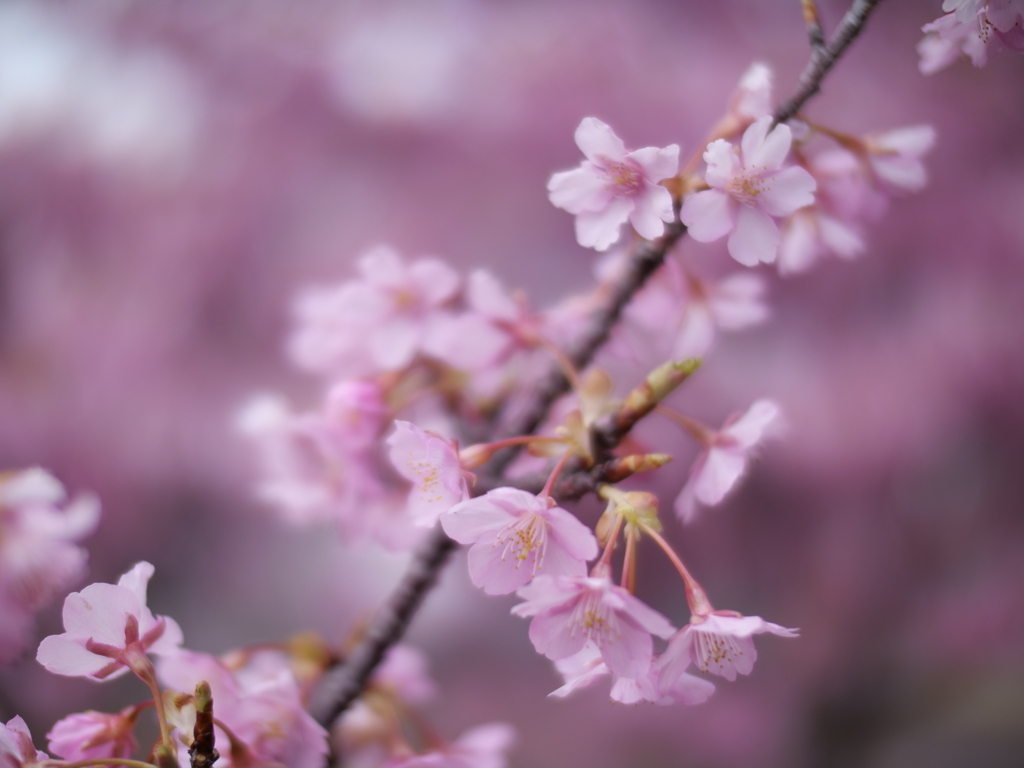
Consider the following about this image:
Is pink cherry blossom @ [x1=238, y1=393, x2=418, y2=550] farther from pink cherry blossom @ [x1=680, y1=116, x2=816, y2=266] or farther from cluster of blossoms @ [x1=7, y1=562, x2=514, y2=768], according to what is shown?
pink cherry blossom @ [x1=680, y1=116, x2=816, y2=266]

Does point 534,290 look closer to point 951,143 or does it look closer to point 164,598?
point 951,143

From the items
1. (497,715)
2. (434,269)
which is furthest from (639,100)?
(497,715)

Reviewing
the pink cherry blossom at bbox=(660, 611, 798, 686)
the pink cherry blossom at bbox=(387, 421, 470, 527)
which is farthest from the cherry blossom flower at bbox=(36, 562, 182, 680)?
the pink cherry blossom at bbox=(660, 611, 798, 686)

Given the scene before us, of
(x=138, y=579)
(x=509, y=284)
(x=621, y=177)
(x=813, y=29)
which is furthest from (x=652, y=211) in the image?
(x=509, y=284)

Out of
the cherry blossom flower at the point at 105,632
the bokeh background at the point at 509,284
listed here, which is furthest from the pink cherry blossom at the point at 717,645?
the bokeh background at the point at 509,284

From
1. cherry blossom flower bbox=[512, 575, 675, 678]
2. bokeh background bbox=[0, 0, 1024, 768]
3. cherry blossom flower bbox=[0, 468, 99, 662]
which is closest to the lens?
A: cherry blossom flower bbox=[512, 575, 675, 678]
